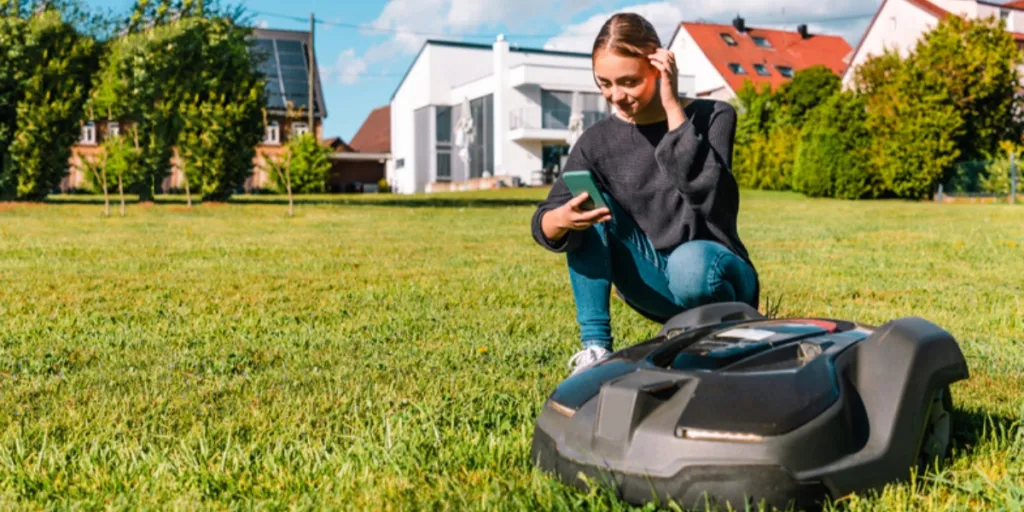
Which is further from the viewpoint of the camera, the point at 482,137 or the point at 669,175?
the point at 482,137

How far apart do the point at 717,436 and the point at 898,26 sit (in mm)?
43974

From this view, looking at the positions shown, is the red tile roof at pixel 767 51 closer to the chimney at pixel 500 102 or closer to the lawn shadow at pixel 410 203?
the chimney at pixel 500 102

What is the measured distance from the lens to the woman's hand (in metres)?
2.83

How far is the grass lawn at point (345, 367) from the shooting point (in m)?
2.24

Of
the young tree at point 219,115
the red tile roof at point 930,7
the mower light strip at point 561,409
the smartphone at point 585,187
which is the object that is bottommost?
the mower light strip at point 561,409

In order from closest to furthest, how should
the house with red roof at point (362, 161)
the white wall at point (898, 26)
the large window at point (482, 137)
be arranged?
the white wall at point (898, 26)
the large window at point (482, 137)
the house with red roof at point (362, 161)

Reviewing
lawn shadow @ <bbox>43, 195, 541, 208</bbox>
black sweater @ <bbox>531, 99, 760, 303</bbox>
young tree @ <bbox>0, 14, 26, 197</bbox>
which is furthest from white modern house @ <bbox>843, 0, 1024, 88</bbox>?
black sweater @ <bbox>531, 99, 760, 303</bbox>

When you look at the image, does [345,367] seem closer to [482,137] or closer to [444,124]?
[482,137]

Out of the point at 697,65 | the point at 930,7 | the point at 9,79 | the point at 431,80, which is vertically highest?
the point at 930,7

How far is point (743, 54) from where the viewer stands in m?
50.5

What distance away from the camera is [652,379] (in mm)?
1965

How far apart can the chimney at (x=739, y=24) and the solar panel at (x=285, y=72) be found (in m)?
23.2

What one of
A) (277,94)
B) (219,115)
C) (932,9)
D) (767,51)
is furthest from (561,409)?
(767,51)

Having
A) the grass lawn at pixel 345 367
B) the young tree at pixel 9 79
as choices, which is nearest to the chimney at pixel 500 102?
the young tree at pixel 9 79
